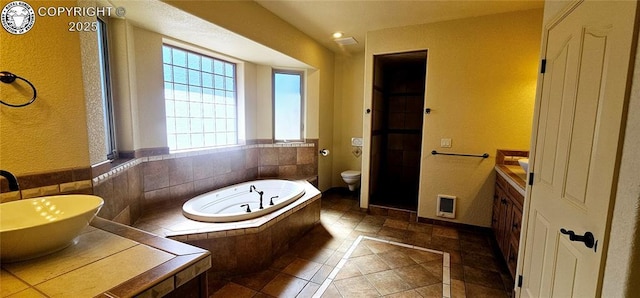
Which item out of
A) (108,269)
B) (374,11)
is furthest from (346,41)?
(108,269)

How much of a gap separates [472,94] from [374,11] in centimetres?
148

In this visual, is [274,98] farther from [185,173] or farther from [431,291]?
[431,291]

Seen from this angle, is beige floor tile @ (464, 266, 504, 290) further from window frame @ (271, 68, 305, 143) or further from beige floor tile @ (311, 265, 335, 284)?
window frame @ (271, 68, 305, 143)

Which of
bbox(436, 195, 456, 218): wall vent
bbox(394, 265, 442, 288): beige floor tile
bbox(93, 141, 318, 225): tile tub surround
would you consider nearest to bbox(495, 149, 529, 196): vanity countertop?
bbox(436, 195, 456, 218): wall vent

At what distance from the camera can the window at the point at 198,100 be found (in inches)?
112

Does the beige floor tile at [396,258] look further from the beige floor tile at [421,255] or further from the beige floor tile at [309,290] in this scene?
the beige floor tile at [309,290]

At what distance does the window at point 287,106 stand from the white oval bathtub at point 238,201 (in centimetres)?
86

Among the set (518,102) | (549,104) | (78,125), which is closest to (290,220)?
(78,125)

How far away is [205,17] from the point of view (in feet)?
7.14

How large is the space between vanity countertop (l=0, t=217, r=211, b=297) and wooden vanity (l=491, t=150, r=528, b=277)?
2.25 m

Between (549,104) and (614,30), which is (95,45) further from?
(549,104)

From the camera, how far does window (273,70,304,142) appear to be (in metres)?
4.07

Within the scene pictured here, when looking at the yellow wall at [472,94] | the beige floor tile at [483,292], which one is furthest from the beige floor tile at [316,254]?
the yellow wall at [472,94]

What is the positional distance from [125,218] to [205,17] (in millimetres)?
1792
